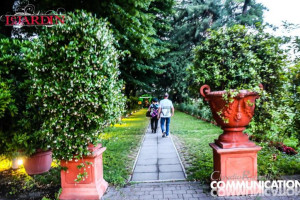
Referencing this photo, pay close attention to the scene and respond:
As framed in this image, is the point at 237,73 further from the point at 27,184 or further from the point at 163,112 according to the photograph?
the point at 163,112

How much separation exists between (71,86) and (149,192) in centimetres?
233

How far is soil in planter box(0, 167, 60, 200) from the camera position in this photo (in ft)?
12.2

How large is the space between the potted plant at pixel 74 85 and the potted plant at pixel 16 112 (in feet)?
2.18

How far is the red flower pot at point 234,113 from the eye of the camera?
3.26 metres

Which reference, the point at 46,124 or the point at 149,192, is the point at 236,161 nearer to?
the point at 149,192

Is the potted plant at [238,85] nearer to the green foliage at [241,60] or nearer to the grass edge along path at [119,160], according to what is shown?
the green foliage at [241,60]

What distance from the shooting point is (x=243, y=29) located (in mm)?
3592

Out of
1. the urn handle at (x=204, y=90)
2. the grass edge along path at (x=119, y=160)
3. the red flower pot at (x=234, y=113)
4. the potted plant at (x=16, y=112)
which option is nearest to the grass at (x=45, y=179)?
the grass edge along path at (x=119, y=160)

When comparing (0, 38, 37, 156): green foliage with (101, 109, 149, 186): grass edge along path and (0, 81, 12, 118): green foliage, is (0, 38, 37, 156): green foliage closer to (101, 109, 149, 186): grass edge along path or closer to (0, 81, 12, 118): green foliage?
(0, 81, 12, 118): green foliage

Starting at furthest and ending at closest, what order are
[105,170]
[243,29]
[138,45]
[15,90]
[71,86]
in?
[138,45] → [105,170] → [15,90] → [243,29] → [71,86]

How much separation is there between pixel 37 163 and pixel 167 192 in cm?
317

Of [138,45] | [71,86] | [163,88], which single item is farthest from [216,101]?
[163,88]

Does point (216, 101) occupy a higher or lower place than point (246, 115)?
higher

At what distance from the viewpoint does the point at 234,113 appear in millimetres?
3291
